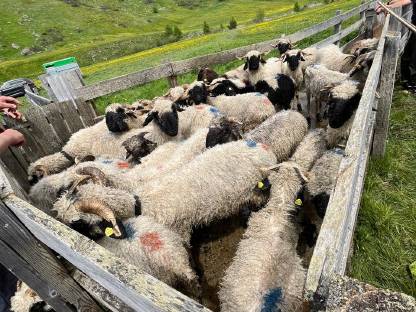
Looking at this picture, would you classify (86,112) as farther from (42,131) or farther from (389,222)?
(389,222)

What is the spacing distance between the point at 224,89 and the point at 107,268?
6654 millimetres

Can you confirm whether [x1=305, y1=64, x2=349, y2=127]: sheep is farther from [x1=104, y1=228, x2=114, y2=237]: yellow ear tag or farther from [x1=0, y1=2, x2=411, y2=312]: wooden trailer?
[x1=104, y1=228, x2=114, y2=237]: yellow ear tag

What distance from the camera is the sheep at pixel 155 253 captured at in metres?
3.39

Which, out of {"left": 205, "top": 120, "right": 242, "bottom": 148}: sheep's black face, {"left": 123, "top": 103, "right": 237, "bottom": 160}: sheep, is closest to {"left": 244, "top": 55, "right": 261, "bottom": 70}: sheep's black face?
{"left": 123, "top": 103, "right": 237, "bottom": 160}: sheep

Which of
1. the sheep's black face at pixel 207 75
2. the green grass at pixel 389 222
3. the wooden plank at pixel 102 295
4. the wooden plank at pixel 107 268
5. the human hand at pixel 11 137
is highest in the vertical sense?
the human hand at pixel 11 137

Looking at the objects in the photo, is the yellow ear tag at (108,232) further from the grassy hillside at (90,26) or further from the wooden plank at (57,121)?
the grassy hillside at (90,26)

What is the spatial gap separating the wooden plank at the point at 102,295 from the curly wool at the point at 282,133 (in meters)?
3.65

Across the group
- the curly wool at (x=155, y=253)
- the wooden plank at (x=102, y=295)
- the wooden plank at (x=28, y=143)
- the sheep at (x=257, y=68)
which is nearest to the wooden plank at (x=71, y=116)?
the wooden plank at (x=28, y=143)

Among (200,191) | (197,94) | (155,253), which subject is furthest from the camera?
(197,94)

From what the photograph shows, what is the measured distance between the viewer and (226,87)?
305 inches

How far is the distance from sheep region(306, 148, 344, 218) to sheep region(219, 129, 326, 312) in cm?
23

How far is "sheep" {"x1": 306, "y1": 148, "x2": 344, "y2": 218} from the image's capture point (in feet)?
13.5

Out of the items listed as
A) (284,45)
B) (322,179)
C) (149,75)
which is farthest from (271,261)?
(284,45)

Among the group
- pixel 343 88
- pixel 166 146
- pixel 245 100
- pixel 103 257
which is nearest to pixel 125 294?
pixel 103 257
